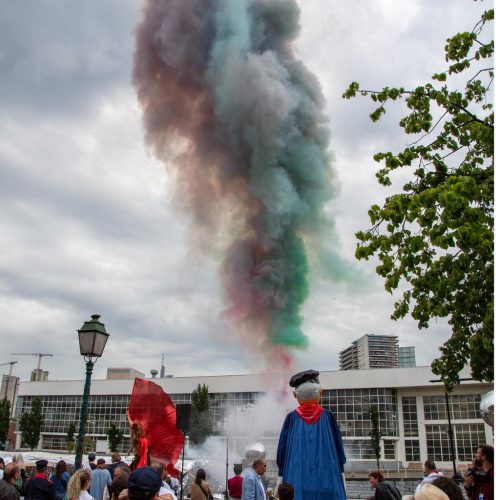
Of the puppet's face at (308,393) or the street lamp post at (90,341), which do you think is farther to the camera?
the street lamp post at (90,341)

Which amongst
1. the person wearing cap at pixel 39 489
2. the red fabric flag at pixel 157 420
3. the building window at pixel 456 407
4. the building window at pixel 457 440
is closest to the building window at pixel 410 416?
the building window at pixel 456 407

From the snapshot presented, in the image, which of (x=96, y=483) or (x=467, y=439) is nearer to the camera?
(x=96, y=483)

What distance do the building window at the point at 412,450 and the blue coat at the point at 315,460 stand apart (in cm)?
6180

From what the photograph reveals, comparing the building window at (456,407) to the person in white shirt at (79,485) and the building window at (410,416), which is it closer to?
the building window at (410,416)

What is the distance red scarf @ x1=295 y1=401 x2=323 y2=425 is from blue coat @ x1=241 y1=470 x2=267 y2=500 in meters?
1.49

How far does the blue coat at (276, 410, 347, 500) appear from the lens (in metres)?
6.71

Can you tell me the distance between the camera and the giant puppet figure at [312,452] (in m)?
6.73

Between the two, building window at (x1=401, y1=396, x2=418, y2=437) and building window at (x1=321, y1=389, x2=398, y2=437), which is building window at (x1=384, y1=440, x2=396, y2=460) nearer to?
building window at (x1=321, y1=389, x2=398, y2=437)

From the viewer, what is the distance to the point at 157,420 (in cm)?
906

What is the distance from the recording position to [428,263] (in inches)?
457

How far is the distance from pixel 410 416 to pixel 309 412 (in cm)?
6303

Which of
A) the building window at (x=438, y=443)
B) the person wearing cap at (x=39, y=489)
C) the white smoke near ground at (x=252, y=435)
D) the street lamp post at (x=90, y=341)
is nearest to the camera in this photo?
the person wearing cap at (x=39, y=489)

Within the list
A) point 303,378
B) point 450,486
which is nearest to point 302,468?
point 303,378

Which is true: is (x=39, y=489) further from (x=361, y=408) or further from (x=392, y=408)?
(x=392, y=408)
